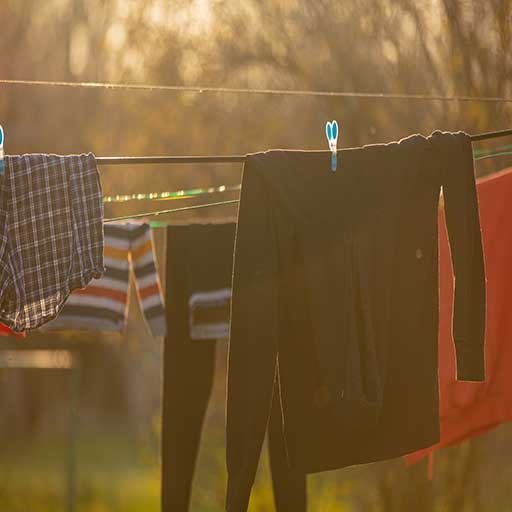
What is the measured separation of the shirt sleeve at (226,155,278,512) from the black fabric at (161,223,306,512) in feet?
4.13

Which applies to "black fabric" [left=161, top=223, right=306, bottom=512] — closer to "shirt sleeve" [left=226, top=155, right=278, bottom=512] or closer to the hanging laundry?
the hanging laundry

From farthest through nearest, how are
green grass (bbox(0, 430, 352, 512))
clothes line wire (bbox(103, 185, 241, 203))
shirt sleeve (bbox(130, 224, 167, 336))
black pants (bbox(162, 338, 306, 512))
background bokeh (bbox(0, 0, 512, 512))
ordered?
green grass (bbox(0, 430, 352, 512))
background bokeh (bbox(0, 0, 512, 512))
shirt sleeve (bbox(130, 224, 167, 336))
black pants (bbox(162, 338, 306, 512))
clothes line wire (bbox(103, 185, 241, 203))

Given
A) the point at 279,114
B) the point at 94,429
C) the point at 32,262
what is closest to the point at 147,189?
the point at 279,114

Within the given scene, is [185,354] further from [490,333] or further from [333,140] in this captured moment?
[333,140]

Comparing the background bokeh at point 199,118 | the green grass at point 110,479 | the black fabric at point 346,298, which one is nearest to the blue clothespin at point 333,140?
the black fabric at point 346,298

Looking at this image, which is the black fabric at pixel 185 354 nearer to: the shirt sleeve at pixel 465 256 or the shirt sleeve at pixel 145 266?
the shirt sleeve at pixel 145 266

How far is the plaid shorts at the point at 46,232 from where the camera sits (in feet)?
7.13

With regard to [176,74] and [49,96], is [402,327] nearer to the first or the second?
[176,74]

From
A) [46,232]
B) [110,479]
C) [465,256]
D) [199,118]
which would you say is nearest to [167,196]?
[46,232]

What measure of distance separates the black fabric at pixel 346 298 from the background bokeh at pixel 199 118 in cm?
279

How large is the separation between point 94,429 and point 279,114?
3073 mm

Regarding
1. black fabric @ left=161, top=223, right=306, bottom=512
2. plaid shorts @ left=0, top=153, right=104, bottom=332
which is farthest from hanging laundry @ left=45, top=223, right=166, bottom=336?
plaid shorts @ left=0, top=153, right=104, bottom=332

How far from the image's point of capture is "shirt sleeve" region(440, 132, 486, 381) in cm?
224

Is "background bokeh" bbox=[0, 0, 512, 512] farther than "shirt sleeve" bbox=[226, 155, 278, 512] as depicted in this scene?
Yes
